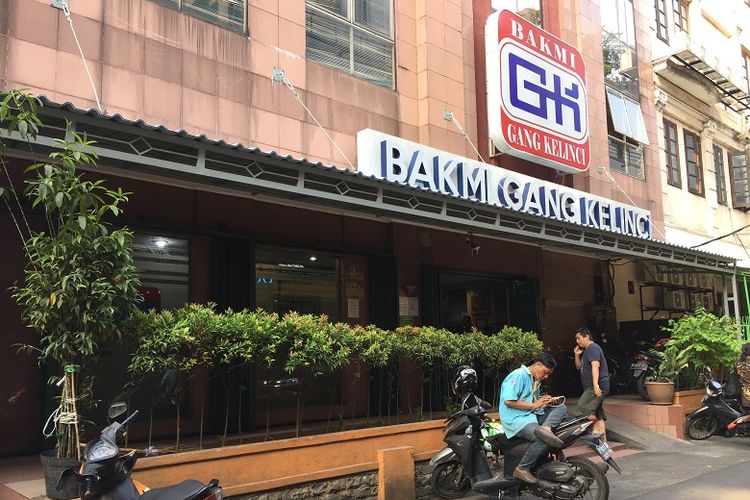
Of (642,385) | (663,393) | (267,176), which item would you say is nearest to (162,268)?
(267,176)

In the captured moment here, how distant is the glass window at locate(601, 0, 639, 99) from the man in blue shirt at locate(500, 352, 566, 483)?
38.1 feet

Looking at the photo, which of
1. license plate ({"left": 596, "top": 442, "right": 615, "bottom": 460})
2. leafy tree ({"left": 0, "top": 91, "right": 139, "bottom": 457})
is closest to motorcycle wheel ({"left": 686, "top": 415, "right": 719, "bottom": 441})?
license plate ({"left": 596, "top": 442, "right": 615, "bottom": 460})

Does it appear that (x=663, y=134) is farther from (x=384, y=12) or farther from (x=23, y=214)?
(x=23, y=214)

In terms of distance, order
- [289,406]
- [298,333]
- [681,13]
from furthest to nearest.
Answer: [681,13]
[289,406]
[298,333]

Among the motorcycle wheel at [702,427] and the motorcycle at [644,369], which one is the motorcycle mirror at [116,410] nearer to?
the motorcycle wheel at [702,427]

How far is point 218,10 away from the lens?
910cm

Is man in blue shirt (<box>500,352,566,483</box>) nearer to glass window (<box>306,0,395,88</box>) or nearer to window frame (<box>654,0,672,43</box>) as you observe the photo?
glass window (<box>306,0,395,88</box>)

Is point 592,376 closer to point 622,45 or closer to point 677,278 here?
point 677,278

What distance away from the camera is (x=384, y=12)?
11500 mm

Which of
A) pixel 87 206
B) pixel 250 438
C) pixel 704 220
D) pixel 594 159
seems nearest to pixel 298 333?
pixel 250 438

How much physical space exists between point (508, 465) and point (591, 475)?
817 mm

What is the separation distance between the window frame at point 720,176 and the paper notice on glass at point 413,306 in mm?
13643

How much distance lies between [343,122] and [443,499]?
589 cm

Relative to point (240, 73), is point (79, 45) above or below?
below
